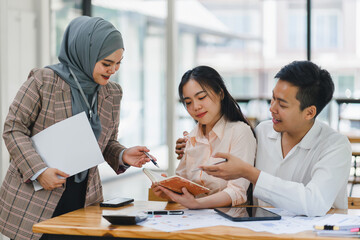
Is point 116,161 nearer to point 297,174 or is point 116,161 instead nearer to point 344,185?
point 297,174

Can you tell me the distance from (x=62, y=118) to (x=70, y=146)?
12 centimetres

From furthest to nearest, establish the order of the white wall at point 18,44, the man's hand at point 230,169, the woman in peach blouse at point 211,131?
1. the white wall at point 18,44
2. the woman in peach blouse at point 211,131
3. the man's hand at point 230,169

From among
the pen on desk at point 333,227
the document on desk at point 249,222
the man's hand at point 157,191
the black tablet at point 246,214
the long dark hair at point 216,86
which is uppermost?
the long dark hair at point 216,86

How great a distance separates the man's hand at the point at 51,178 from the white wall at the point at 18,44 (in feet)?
7.31

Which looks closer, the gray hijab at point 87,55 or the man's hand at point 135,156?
the gray hijab at point 87,55

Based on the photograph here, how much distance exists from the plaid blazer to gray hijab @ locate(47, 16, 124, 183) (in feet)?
0.13

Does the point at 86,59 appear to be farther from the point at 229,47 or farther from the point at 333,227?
the point at 229,47

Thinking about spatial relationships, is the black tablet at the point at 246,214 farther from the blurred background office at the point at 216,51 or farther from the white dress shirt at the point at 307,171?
the blurred background office at the point at 216,51

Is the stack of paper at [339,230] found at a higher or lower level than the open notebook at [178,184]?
lower

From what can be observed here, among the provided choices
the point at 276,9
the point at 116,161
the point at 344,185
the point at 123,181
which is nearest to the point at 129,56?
the point at 123,181

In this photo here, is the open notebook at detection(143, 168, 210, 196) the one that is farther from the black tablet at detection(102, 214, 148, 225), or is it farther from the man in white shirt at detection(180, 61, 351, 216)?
the black tablet at detection(102, 214, 148, 225)

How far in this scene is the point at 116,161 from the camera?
2260 mm

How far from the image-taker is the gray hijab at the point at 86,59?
208cm

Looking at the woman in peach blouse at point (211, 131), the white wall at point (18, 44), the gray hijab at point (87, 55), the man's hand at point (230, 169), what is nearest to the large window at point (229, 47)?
the white wall at point (18, 44)
